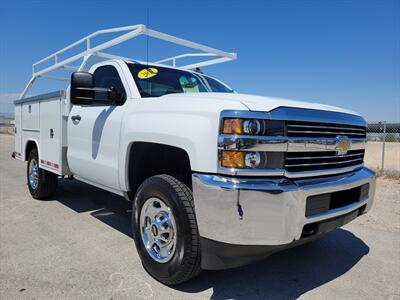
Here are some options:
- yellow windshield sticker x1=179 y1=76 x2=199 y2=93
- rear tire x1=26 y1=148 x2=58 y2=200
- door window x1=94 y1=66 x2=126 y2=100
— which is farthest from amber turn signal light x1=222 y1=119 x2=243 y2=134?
rear tire x1=26 y1=148 x2=58 y2=200

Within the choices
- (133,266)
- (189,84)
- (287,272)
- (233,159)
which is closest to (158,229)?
(133,266)

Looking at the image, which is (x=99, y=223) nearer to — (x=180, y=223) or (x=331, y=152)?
(x=180, y=223)

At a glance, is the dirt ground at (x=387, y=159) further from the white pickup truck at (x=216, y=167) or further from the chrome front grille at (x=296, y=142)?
the white pickup truck at (x=216, y=167)

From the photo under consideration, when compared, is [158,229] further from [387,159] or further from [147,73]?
[387,159]

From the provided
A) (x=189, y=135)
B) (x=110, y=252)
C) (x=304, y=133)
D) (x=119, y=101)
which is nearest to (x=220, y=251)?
(x=189, y=135)

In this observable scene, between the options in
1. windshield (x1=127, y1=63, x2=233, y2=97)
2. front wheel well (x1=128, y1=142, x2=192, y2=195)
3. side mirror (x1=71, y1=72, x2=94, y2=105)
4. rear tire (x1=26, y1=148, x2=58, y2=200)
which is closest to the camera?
front wheel well (x1=128, y1=142, x2=192, y2=195)

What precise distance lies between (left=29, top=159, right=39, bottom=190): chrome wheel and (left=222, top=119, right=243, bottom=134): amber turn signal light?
4392 mm

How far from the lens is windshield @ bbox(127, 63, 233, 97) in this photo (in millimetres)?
3654

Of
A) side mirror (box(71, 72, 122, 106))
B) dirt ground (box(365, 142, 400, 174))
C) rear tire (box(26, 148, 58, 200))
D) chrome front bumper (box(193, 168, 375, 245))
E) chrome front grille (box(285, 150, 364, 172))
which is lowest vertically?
dirt ground (box(365, 142, 400, 174))

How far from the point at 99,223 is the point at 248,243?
2.86m

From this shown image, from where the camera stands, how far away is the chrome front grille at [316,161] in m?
2.37

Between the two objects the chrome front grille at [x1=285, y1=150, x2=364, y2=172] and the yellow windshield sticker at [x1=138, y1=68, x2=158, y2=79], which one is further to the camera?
the yellow windshield sticker at [x1=138, y1=68, x2=158, y2=79]

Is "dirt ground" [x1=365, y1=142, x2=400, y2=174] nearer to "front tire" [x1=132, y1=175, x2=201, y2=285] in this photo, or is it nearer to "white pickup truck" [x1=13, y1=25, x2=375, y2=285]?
"white pickup truck" [x1=13, y1=25, x2=375, y2=285]

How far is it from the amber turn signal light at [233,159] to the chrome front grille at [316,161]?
34 centimetres
